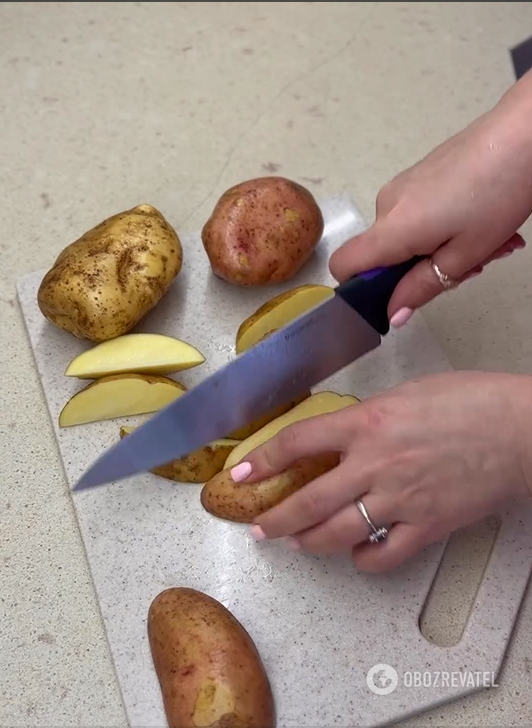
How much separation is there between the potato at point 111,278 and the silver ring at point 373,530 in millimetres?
414

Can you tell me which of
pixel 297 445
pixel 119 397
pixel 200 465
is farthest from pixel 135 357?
pixel 297 445

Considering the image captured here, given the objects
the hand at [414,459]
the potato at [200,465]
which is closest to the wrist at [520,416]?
the hand at [414,459]

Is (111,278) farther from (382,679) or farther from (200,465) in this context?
(382,679)

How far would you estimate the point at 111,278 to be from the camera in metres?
1.00

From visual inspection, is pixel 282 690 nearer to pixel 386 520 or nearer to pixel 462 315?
pixel 386 520

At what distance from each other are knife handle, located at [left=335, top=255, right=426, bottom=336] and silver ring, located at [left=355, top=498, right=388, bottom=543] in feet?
0.81

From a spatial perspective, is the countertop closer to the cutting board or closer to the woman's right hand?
the cutting board

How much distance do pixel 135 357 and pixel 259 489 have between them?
0.86ft

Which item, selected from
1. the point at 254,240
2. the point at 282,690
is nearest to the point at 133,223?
Result: the point at 254,240

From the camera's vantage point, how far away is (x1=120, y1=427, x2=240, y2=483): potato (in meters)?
0.92

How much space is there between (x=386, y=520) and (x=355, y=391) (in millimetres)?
284

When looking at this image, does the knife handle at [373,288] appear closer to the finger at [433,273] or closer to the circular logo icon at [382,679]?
the finger at [433,273]

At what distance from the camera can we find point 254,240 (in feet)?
3.50

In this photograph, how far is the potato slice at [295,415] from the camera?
917 mm
